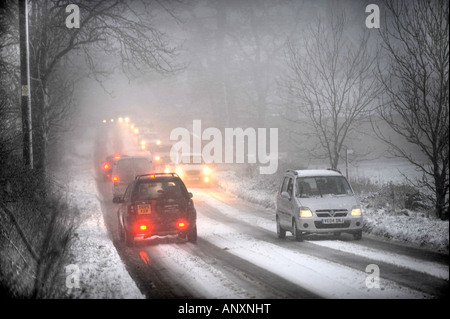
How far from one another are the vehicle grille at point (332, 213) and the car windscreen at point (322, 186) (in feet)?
2.95

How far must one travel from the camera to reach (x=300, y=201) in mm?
14766

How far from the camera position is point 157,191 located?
15164mm

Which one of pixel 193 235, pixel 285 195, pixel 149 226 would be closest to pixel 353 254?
pixel 285 195

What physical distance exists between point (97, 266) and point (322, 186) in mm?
6975

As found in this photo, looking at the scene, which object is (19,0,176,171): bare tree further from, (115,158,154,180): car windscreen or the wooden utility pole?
(115,158,154,180): car windscreen

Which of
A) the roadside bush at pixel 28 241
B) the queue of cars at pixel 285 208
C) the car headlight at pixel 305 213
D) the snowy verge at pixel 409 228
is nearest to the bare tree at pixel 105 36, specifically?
the roadside bush at pixel 28 241

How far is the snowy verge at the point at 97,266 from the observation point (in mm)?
8773

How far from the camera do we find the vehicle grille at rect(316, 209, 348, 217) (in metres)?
14.4

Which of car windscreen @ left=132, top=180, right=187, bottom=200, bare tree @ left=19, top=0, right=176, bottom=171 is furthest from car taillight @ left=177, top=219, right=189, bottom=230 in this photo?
bare tree @ left=19, top=0, right=176, bottom=171

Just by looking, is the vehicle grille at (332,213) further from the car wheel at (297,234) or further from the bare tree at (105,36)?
the bare tree at (105,36)

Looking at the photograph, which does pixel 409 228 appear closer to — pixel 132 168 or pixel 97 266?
pixel 97 266

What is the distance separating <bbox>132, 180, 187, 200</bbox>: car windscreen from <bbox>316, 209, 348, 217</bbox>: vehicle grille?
11.8ft

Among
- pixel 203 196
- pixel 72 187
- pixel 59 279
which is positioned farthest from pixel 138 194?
pixel 72 187
